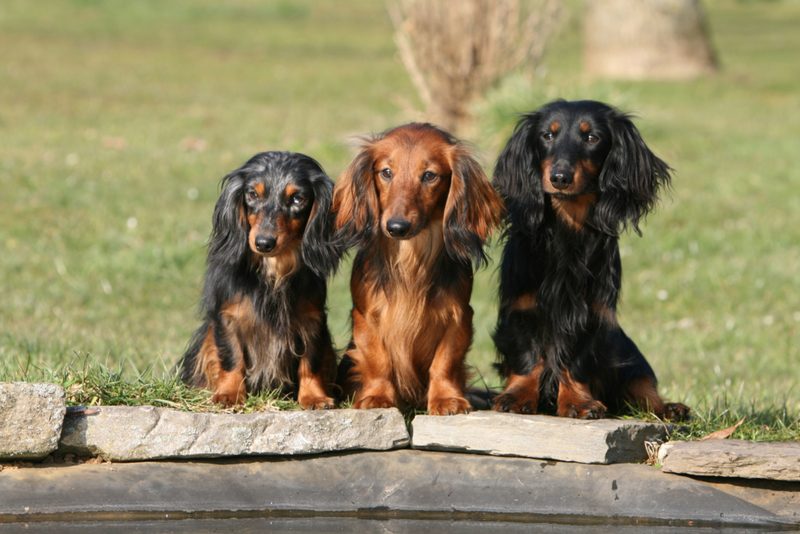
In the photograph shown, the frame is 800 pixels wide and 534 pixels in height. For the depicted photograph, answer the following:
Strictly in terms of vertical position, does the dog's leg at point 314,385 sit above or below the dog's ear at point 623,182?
below

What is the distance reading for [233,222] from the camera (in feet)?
12.9

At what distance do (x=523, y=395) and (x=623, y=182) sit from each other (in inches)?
41.8

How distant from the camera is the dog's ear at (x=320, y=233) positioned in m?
3.87

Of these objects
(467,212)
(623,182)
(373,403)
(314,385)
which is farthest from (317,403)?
(623,182)

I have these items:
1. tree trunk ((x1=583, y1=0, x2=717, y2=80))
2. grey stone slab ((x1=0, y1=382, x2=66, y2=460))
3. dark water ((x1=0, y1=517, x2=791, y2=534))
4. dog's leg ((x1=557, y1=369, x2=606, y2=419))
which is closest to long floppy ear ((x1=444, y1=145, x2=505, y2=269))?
dog's leg ((x1=557, y1=369, x2=606, y2=419))

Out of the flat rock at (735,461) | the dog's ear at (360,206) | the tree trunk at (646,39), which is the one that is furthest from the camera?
the tree trunk at (646,39)

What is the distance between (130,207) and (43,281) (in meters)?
1.87

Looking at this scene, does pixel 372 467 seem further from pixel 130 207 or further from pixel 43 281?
pixel 130 207

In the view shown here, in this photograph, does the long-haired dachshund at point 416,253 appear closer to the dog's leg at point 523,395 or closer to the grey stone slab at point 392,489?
the dog's leg at point 523,395

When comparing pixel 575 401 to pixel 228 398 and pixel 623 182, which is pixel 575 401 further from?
pixel 228 398

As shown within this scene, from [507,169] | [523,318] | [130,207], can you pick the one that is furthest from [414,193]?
[130,207]

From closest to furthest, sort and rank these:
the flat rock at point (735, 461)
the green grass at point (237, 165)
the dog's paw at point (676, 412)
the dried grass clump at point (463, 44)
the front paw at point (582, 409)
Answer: the flat rock at point (735, 461)
the front paw at point (582, 409)
the dog's paw at point (676, 412)
the green grass at point (237, 165)
the dried grass clump at point (463, 44)

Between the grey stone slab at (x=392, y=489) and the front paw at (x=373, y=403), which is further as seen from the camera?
the front paw at (x=373, y=403)

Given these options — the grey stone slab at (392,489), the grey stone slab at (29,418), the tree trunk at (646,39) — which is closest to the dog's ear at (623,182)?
the grey stone slab at (392,489)
